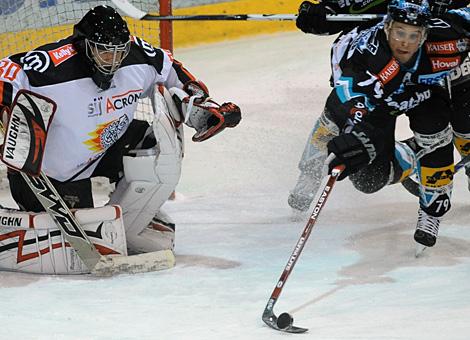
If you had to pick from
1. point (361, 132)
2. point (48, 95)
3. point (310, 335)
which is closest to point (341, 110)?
point (361, 132)

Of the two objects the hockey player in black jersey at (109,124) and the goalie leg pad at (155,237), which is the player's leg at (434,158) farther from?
Result: the goalie leg pad at (155,237)

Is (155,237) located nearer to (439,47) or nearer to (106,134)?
(106,134)

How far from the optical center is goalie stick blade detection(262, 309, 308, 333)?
2740 mm

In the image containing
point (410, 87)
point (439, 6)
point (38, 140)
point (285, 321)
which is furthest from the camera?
point (439, 6)

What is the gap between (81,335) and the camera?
272 cm

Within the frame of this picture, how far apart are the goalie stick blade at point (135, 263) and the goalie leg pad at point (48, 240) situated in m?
0.06

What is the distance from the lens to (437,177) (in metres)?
3.64

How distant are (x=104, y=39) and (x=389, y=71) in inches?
34.8

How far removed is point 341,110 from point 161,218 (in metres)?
0.72

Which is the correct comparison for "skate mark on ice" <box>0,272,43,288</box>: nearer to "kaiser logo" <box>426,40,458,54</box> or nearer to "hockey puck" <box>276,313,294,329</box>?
"hockey puck" <box>276,313,294,329</box>

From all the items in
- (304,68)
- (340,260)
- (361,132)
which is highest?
(361,132)

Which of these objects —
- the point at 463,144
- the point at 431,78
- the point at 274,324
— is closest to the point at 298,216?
the point at 463,144

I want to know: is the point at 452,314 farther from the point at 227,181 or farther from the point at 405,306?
the point at 227,181

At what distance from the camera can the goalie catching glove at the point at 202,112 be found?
3.66 meters
